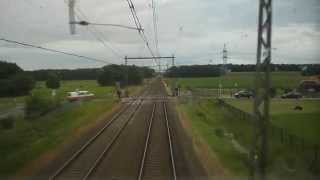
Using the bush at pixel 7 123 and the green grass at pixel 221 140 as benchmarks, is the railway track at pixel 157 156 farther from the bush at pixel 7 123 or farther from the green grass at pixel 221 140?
the bush at pixel 7 123

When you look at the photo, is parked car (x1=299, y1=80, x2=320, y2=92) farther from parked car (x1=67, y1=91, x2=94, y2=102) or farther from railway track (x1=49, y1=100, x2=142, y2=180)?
parked car (x1=67, y1=91, x2=94, y2=102)

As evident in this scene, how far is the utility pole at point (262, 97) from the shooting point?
13.0m

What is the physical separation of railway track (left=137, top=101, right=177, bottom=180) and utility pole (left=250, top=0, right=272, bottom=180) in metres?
6.96

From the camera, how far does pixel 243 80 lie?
350 feet

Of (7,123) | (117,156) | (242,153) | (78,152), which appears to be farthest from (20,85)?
(242,153)

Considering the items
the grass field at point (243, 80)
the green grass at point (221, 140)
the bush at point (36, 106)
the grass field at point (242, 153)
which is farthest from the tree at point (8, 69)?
the grass field at point (243, 80)

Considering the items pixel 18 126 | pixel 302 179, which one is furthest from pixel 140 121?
pixel 302 179

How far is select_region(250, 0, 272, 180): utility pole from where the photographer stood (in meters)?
13.0

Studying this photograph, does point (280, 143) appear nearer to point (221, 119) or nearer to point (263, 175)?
point (263, 175)

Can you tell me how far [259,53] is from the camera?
13.3m

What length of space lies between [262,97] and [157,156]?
43.6 ft

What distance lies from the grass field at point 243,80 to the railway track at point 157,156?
4524 millimetres

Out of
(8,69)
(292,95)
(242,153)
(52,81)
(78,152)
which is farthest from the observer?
(52,81)

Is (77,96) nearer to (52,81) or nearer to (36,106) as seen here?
(52,81)
